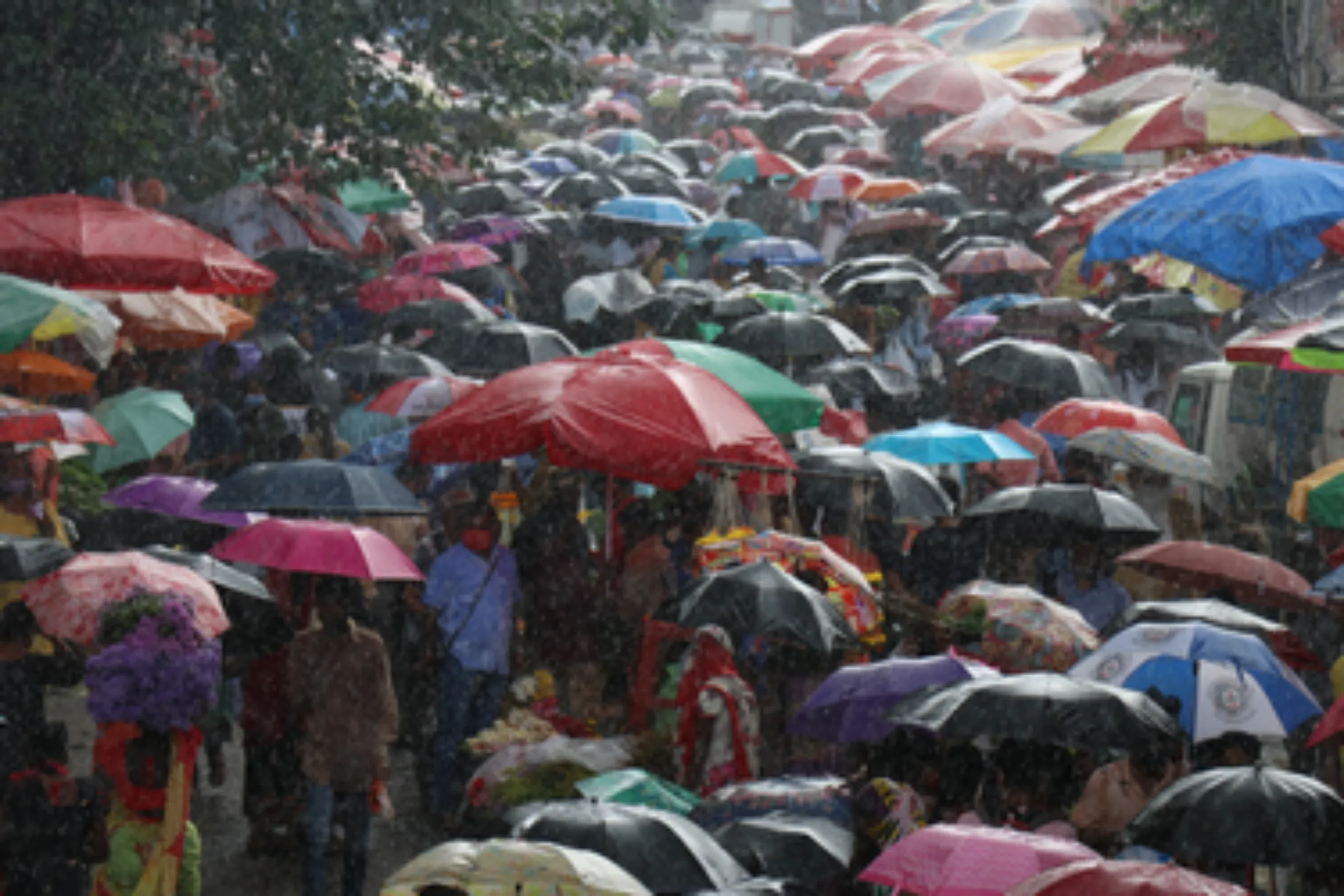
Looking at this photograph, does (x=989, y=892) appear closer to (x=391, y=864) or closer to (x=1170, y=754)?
(x=1170, y=754)

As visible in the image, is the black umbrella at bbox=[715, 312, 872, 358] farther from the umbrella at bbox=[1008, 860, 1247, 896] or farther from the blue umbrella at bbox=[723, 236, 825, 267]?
the umbrella at bbox=[1008, 860, 1247, 896]

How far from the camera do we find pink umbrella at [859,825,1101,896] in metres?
5.64

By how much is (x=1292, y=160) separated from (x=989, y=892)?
1016cm

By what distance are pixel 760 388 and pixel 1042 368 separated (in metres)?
3.24

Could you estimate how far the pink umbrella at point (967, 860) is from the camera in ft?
18.5

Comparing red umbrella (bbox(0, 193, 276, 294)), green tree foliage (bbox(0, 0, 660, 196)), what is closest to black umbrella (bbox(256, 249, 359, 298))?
green tree foliage (bbox(0, 0, 660, 196))

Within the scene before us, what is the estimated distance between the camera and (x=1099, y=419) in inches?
500

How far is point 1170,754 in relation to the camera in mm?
7309

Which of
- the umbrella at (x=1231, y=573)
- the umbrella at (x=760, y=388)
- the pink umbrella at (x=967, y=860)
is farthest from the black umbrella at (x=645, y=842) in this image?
the umbrella at (x=760, y=388)

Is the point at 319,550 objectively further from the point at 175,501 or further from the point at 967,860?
the point at 967,860

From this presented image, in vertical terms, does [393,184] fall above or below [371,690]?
above

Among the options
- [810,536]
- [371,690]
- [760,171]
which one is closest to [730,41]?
[760,171]

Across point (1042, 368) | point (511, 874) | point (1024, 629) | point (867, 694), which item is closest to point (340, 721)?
point (867, 694)

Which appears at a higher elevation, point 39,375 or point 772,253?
point 39,375
